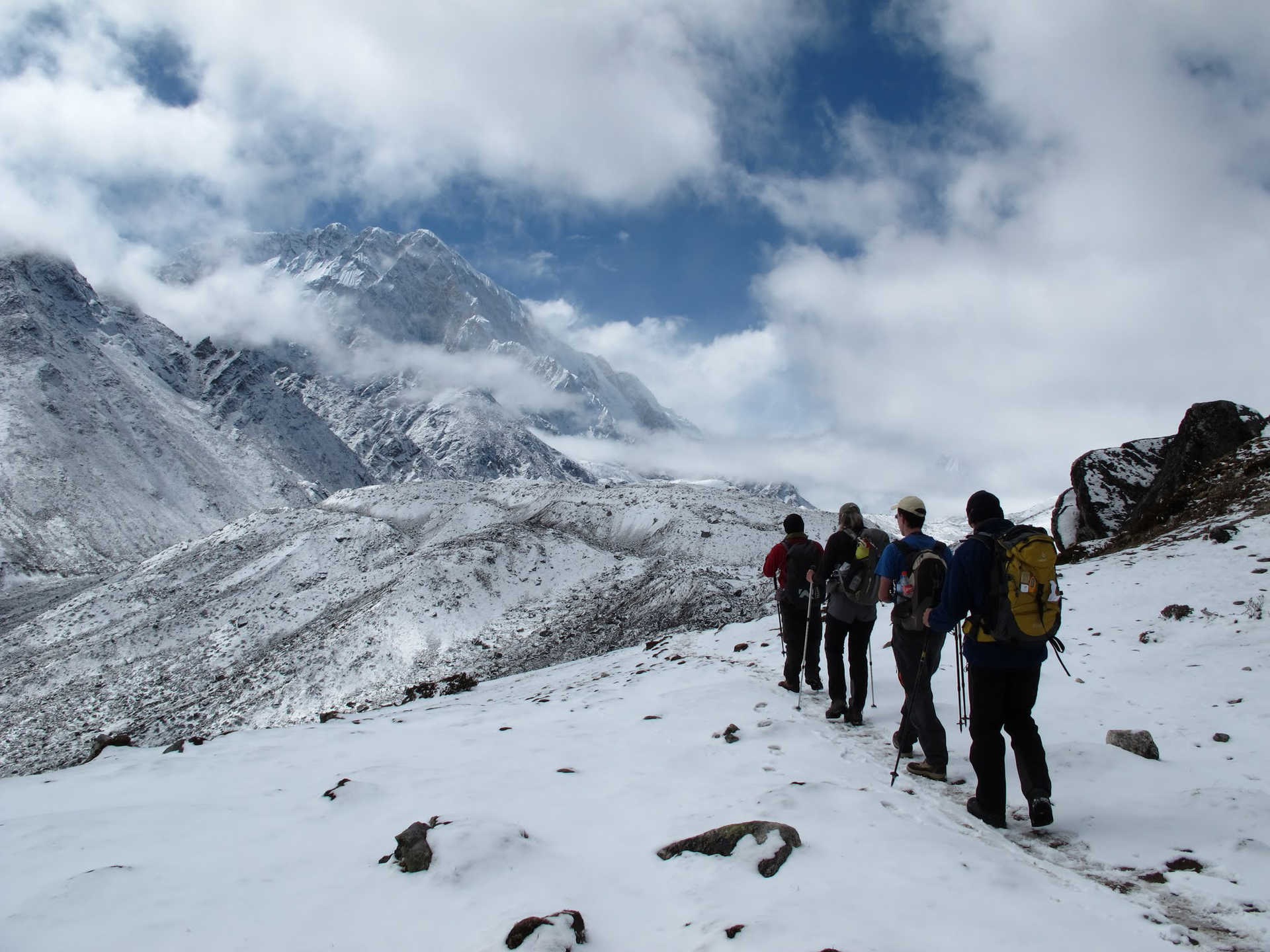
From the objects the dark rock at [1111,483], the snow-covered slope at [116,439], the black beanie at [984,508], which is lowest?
the black beanie at [984,508]

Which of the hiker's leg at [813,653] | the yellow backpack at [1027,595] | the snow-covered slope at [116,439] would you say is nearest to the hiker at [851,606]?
the hiker's leg at [813,653]

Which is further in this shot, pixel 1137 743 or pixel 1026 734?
pixel 1137 743

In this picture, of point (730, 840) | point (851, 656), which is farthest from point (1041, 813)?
point (851, 656)

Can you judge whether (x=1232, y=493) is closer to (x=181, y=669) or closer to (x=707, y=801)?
(x=707, y=801)

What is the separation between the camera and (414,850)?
16.2 ft

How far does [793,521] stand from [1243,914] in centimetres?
736

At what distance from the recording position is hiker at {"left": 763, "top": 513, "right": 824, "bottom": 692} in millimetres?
10688

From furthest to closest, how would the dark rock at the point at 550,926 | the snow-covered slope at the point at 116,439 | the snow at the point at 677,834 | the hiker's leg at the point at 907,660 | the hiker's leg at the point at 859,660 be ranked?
the snow-covered slope at the point at 116,439 < the hiker's leg at the point at 859,660 < the hiker's leg at the point at 907,660 < the snow at the point at 677,834 < the dark rock at the point at 550,926

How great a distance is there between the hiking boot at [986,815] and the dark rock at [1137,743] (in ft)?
6.80

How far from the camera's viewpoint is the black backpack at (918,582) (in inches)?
276

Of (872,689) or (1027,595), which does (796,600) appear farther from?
(1027,595)

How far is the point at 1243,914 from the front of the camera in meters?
3.95

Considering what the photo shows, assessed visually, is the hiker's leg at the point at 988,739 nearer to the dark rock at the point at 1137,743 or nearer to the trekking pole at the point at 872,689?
the dark rock at the point at 1137,743

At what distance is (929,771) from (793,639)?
4.19 meters
